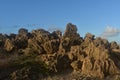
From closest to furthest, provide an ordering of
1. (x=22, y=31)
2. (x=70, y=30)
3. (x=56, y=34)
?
(x=70, y=30) → (x=56, y=34) → (x=22, y=31)

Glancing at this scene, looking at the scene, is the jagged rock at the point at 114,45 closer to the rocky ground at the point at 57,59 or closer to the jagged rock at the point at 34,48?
the rocky ground at the point at 57,59

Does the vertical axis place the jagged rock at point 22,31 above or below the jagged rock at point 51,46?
above

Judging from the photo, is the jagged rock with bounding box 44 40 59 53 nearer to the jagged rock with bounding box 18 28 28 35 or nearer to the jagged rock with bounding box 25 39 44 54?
the jagged rock with bounding box 25 39 44 54

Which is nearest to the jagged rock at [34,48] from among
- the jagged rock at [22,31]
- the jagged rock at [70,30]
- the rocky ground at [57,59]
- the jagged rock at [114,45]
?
the rocky ground at [57,59]

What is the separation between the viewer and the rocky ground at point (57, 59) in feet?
75.3

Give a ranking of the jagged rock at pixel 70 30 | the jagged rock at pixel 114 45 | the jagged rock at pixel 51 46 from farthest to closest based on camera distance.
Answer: the jagged rock at pixel 70 30
the jagged rock at pixel 114 45
the jagged rock at pixel 51 46

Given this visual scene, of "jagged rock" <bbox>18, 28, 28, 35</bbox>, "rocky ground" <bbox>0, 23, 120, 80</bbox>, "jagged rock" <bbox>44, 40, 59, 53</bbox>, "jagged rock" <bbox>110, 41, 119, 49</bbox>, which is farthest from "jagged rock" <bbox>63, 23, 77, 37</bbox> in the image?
"jagged rock" <bbox>18, 28, 28, 35</bbox>

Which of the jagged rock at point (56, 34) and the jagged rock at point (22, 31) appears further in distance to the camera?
the jagged rock at point (22, 31)

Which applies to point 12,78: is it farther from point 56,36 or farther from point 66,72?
point 56,36

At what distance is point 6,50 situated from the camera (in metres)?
26.8

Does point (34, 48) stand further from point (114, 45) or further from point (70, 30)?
point (114, 45)

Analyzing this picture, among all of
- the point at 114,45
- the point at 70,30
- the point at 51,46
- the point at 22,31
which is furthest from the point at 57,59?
the point at 22,31

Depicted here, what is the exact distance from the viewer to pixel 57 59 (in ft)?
78.9

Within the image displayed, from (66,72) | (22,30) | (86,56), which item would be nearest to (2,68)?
(66,72)
